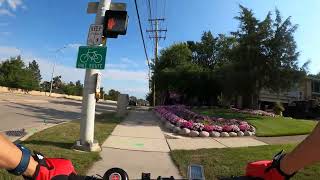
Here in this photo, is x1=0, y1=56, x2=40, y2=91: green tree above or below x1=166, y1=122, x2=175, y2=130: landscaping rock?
above

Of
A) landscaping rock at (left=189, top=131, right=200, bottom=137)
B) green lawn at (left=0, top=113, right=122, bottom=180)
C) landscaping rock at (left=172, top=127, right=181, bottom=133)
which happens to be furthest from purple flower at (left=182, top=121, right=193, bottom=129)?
green lawn at (left=0, top=113, right=122, bottom=180)

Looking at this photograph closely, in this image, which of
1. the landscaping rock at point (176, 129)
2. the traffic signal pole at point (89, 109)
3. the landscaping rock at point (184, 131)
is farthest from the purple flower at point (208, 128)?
the traffic signal pole at point (89, 109)

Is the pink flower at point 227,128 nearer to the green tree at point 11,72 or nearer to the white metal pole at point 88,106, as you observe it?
the white metal pole at point 88,106

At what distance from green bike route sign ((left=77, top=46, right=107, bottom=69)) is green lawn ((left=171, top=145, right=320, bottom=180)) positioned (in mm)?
2553

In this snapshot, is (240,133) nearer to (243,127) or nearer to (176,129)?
(243,127)

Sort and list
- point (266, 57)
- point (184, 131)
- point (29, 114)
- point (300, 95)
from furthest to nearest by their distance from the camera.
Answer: point (300, 95) < point (266, 57) < point (29, 114) < point (184, 131)

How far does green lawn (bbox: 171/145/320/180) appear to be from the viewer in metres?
7.16

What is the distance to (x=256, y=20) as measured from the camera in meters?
27.4

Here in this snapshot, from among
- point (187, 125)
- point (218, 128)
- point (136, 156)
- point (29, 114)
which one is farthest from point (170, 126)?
point (29, 114)

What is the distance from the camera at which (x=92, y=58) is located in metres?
9.43

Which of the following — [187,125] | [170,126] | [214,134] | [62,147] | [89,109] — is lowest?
[62,147]

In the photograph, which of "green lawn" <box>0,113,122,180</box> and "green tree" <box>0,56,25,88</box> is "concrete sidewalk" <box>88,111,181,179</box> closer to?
"green lawn" <box>0,113,122,180</box>

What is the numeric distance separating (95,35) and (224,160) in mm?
3871

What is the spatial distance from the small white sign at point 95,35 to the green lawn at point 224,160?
2.98m
